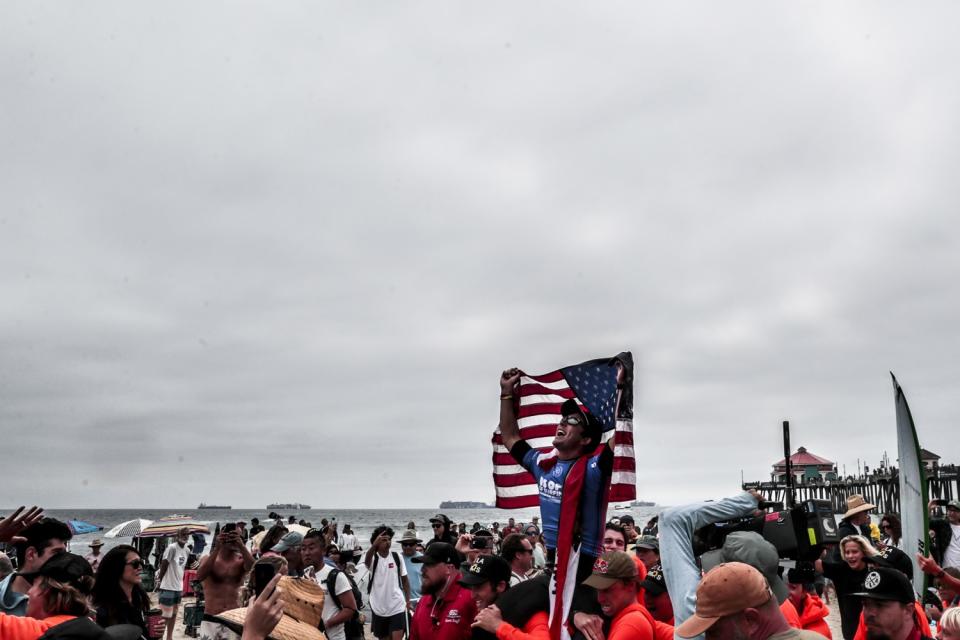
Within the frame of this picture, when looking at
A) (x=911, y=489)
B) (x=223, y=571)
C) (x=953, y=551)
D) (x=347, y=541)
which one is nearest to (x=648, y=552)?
(x=911, y=489)

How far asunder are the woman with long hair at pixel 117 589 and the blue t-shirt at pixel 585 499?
290 centimetres

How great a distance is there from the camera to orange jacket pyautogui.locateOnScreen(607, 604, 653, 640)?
13.8ft

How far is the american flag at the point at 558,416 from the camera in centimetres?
421

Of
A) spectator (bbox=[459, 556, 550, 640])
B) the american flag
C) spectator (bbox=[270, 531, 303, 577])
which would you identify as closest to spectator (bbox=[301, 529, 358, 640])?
spectator (bbox=[270, 531, 303, 577])

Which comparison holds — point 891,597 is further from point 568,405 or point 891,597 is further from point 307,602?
point 307,602

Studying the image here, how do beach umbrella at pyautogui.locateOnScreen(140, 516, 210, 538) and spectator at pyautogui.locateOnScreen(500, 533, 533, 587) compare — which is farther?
beach umbrella at pyautogui.locateOnScreen(140, 516, 210, 538)

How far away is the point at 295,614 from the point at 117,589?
2616mm

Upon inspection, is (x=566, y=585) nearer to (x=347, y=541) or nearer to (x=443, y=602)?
(x=443, y=602)

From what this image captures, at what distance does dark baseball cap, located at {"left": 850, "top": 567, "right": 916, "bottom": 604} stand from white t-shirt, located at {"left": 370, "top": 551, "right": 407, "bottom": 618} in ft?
25.4

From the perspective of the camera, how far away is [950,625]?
165 inches

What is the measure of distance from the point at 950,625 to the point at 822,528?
2.49 feet

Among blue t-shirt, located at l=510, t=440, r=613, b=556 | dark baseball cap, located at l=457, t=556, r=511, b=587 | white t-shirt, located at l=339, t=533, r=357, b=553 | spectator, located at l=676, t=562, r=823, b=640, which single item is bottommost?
white t-shirt, located at l=339, t=533, r=357, b=553

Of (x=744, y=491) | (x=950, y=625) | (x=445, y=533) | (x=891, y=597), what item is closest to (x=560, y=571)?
(x=744, y=491)

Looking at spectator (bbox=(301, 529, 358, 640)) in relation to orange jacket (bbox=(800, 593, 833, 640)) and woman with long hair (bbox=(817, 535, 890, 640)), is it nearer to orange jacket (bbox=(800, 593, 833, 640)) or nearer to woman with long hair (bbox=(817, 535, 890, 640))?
orange jacket (bbox=(800, 593, 833, 640))
